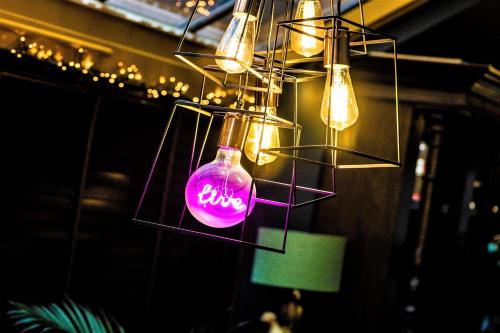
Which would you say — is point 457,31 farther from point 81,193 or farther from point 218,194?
point 218,194

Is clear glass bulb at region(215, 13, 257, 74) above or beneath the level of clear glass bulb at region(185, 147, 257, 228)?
above

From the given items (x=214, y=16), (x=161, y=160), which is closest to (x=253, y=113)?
(x=214, y=16)

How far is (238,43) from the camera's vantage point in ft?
4.09

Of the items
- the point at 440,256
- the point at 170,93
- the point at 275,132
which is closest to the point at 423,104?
the point at 170,93

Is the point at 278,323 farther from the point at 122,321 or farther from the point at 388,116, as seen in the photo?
the point at 388,116

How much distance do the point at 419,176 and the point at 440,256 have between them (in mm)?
1553

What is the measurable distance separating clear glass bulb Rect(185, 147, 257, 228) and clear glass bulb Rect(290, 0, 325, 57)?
34cm

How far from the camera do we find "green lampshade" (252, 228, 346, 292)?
12.9 feet

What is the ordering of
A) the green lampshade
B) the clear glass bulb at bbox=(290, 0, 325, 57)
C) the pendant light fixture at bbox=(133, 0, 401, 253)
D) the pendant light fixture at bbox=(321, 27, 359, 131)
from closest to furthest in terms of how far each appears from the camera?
the pendant light fixture at bbox=(133, 0, 401, 253) < the pendant light fixture at bbox=(321, 27, 359, 131) < the clear glass bulb at bbox=(290, 0, 325, 57) < the green lampshade

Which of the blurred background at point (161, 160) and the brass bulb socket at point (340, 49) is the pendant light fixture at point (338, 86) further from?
the blurred background at point (161, 160)

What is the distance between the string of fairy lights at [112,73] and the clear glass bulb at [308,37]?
2060mm

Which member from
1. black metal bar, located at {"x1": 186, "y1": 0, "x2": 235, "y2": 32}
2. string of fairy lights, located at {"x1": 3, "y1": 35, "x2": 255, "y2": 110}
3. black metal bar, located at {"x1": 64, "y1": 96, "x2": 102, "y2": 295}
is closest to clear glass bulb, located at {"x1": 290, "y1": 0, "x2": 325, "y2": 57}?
string of fairy lights, located at {"x1": 3, "y1": 35, "x2": 255, "y2": 110}

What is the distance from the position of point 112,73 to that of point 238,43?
3082 millimetres

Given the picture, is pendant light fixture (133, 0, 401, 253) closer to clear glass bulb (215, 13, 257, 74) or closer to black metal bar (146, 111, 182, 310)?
clear glass bulb (215, 13, 257, 74)
